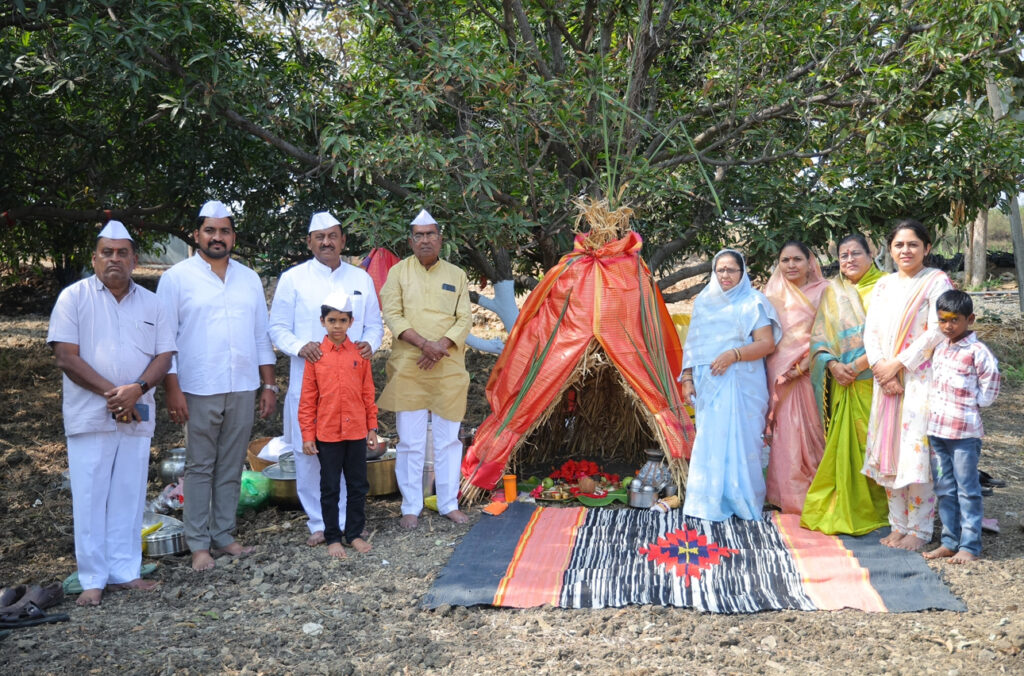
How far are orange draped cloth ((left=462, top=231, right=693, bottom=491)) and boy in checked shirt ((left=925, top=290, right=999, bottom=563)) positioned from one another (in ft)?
4.81

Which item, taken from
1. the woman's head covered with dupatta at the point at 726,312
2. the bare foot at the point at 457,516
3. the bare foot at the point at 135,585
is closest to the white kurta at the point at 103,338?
the bare foot at the point at 135,585

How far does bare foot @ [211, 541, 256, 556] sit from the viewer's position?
4277 millimetres

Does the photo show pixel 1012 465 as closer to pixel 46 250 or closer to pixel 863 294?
pixel 863 294

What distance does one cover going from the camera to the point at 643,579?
390 centimetres

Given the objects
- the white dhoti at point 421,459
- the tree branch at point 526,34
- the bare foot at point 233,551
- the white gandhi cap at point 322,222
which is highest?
the tree branch at point 526,34

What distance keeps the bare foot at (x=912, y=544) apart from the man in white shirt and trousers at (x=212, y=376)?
333 cm

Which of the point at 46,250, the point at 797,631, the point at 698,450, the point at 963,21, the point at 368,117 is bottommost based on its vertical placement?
the point at 797,631

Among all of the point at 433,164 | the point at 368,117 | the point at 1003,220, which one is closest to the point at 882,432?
the point at 433,164

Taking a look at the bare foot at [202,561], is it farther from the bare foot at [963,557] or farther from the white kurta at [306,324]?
the bare foot at [963,557]

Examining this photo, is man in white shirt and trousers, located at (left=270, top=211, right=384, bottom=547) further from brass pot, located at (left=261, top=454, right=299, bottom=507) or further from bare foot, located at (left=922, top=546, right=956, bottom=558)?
bare foot, located at (left=922, top=546, right=956, bottom=558)

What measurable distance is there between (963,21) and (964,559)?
3185mm

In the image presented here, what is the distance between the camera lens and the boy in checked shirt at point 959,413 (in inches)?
153

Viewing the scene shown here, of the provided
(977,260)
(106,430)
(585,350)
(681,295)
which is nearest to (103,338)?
(106,430)

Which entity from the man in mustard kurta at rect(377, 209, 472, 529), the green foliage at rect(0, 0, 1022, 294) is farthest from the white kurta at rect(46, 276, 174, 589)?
the green foliage at rect(0, 0, 1022, 294)
